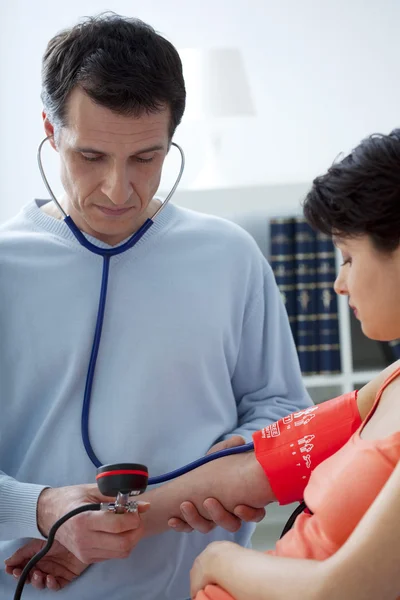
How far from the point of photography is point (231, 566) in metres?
1.14

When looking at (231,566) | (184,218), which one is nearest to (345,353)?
(184,218)

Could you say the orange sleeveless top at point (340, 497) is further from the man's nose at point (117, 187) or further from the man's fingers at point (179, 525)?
the man's nose at point (117, 187)

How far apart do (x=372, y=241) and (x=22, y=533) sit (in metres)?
0.73

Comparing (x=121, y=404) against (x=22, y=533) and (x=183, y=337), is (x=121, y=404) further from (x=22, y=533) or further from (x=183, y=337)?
(x=22, y=533)

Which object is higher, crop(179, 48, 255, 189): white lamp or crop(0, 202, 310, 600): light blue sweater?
crop(179, 48, 255, 189): white lamp

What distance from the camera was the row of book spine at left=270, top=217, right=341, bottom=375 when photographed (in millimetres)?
2750

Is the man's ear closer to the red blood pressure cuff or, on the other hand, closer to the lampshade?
the red blood pressure cuff

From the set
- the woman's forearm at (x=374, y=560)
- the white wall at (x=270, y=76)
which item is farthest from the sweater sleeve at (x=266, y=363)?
the white wall at (x=270, y=76)

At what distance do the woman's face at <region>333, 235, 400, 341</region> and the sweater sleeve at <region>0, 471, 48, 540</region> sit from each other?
584 mm

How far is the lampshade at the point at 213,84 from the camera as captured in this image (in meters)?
3.00

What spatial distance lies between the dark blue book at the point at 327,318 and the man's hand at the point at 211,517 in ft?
4.61

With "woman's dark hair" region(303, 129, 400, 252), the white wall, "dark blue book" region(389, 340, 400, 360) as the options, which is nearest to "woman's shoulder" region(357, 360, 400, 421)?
"woman's dark hair" region(303, 129, 400, 252)

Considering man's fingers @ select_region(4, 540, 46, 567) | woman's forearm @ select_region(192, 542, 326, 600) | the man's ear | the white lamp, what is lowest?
man's fingers @ select_region(4, 540, 46, 567)

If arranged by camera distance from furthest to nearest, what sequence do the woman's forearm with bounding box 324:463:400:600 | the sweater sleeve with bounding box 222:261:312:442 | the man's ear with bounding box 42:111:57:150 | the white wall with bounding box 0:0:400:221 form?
the white wall with bounding box 0:0:400:221, the sweater sleeve with bounding box 222:261:312:442, the man's ear with bounding box 42:111:57:150, the woman's forearm with bounding box 324:463:400:600
